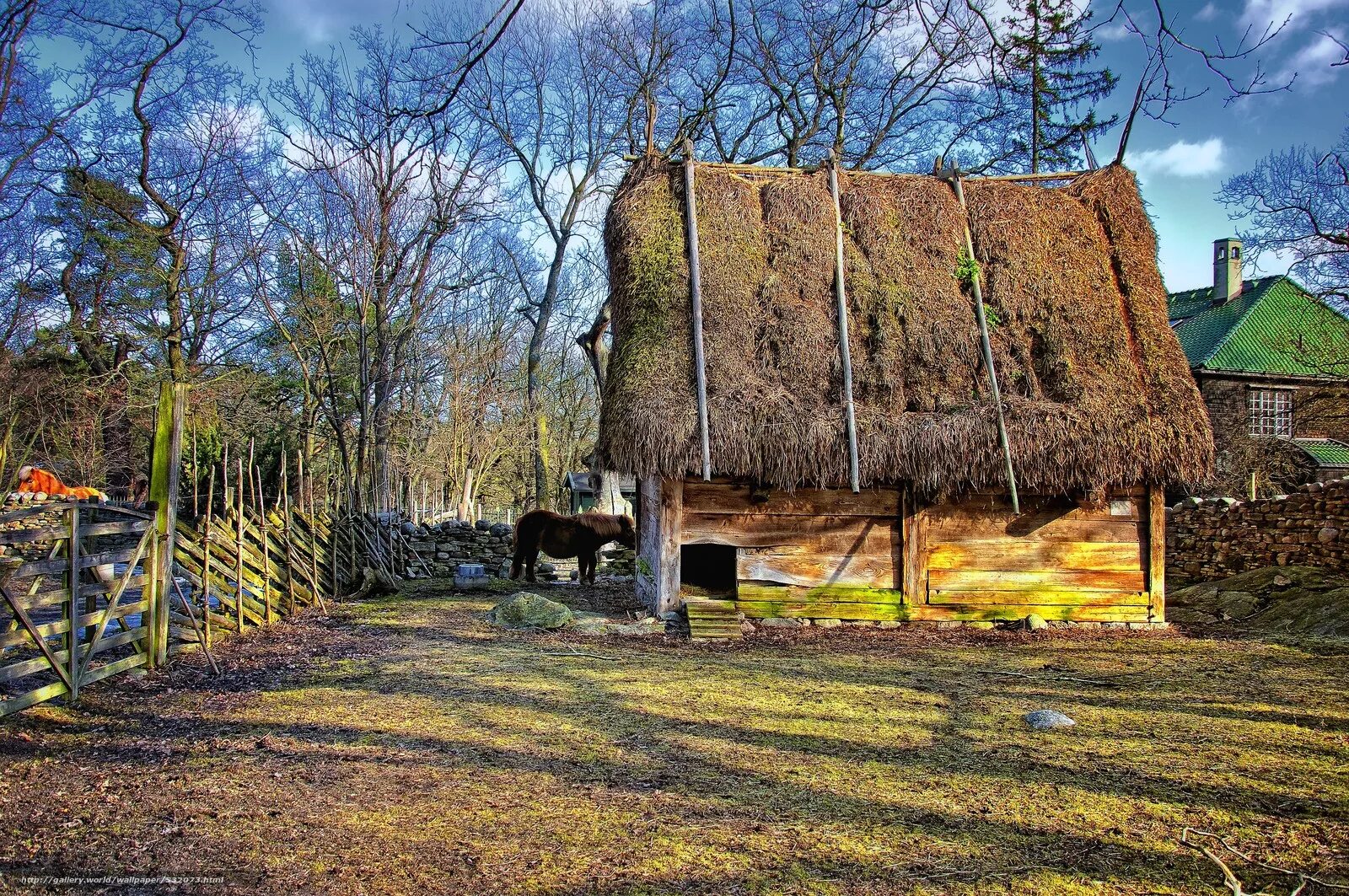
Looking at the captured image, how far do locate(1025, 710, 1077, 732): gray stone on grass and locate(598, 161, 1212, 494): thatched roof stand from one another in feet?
13.7

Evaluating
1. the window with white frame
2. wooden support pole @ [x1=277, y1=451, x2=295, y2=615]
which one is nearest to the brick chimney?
the window with white frame

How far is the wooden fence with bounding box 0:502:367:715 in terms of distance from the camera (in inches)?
235

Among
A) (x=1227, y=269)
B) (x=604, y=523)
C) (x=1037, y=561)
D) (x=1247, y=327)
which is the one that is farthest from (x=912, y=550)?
(x=1227, y=269)

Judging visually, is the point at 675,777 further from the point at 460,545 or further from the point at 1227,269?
the point at 1227,269

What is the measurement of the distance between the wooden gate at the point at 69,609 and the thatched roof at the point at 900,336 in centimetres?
479

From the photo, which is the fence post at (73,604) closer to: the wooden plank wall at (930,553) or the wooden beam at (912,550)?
the wooden plank wall at (930,553)

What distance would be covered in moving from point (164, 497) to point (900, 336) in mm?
8129

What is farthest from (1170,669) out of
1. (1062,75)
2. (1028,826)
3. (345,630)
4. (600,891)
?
(1062,75)

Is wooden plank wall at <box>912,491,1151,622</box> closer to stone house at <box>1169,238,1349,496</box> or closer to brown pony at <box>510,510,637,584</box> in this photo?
brown pony at <box>510,510,637,584</box>

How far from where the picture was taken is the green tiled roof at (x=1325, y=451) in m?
22.9

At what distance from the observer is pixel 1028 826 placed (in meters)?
4.15

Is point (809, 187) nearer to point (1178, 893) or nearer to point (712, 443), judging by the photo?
point (712, 443)

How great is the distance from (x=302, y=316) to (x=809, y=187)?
42.1ft

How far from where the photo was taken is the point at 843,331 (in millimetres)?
10609
